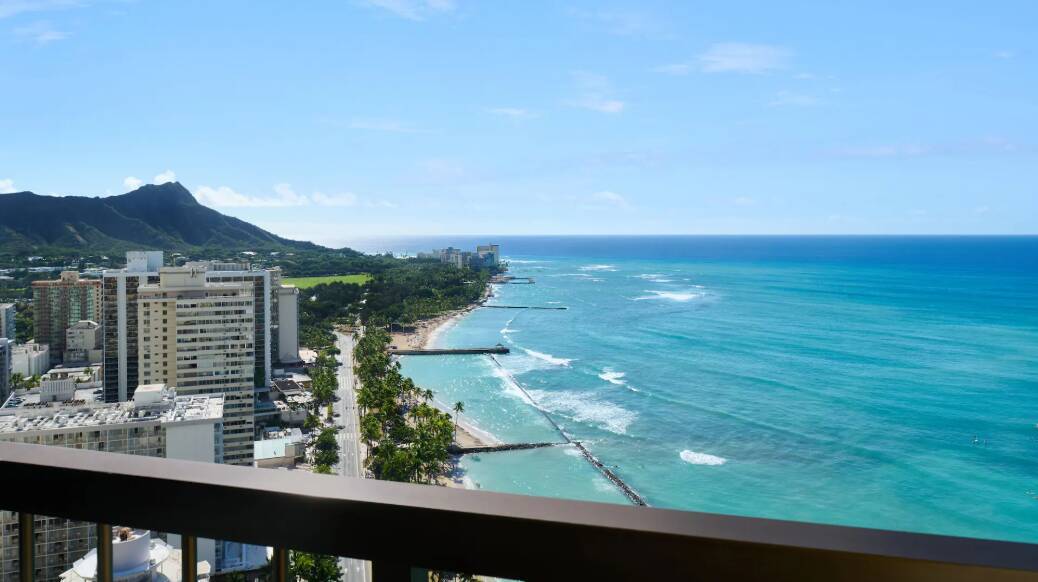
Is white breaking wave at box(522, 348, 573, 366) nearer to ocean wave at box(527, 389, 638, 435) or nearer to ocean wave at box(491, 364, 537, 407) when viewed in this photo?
ocean wave at box(491, 364, 537, 407)

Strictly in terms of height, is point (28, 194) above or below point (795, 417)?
above

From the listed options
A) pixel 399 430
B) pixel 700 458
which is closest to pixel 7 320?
pixel 399 430

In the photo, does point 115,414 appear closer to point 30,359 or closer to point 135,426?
point 135,426

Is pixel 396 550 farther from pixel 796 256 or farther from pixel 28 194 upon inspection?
pixel 796 256

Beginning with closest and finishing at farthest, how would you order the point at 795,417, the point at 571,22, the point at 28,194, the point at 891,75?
the point at 571,22 < the point at 795,417 < the point at 28,194 < the point at 891,75

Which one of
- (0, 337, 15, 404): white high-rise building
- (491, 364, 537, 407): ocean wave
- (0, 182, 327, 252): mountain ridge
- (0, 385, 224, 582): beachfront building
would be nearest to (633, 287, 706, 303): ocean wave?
A: (491, 364, 537, 407): ocean wave

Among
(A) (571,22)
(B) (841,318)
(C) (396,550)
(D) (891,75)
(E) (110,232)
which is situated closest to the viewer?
(C) (396,550)

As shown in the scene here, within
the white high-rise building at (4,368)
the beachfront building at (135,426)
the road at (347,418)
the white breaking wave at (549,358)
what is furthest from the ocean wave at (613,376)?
the white high-rise building at (4,368)

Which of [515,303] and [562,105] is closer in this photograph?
[562,105]

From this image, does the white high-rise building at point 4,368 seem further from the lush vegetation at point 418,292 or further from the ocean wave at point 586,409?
the lush vegetation at point 418,292

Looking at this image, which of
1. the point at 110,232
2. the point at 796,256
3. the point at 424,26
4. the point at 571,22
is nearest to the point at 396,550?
the point at 424,26
